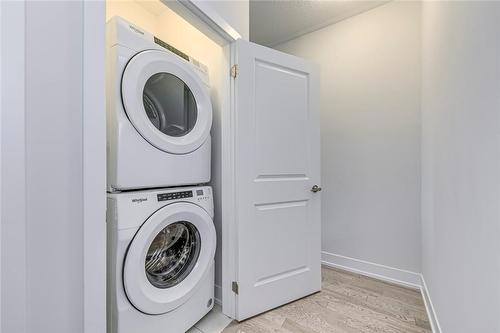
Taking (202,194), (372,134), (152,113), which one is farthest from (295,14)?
(202,194)

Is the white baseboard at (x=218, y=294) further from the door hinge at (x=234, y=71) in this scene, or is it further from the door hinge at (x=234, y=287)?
the door hinge at (x=234, y=71)

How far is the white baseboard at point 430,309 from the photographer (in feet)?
4.48

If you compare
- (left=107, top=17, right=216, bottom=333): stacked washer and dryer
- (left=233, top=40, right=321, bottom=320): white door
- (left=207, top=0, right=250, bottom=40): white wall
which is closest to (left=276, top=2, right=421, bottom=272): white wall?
(left=233, top=40, right=321, bottom=320): white door

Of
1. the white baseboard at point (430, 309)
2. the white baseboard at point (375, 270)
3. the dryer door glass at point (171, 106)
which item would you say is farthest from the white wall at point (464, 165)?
the dryer door glass at point (171, 106)

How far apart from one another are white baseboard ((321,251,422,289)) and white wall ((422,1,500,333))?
1.35 feet

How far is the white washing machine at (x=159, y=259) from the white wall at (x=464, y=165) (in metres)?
1.21

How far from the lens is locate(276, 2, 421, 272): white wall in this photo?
2.02 metres

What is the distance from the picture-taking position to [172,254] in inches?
56.8

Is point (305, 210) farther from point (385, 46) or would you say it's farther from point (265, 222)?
point (385, 46)

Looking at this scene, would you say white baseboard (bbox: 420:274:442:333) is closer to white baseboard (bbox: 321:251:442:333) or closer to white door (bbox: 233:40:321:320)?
white baseboard (bbox: 321:251:442:333)

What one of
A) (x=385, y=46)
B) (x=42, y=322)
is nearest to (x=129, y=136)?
(x=42, y=322)

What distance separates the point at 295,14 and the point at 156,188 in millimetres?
2072

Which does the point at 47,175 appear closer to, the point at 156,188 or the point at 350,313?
the point at 156,188

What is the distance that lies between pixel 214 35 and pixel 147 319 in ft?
5.36
